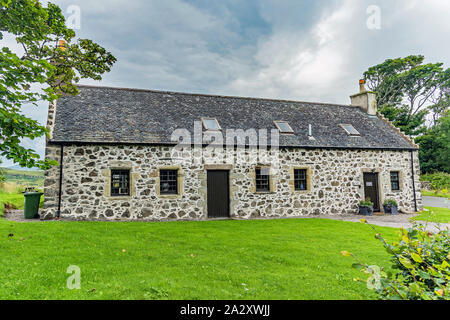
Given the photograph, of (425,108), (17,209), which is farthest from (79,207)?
(425,108)

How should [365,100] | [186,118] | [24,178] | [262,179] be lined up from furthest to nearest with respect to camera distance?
[24,178] < [365,100] < [186,118] < [262,179]

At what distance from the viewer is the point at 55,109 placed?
11891 mm

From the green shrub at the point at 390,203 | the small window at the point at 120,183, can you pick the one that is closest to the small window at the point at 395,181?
the green shrub at the point at 390,203

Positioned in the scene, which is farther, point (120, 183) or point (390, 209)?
A: point (390, 209)

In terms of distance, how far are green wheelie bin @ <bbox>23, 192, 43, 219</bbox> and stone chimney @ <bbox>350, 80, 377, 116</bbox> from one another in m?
20.9

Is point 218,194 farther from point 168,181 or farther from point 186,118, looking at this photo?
point 186,118

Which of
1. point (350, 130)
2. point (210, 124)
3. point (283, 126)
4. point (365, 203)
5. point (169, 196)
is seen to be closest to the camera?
point (169, 196)

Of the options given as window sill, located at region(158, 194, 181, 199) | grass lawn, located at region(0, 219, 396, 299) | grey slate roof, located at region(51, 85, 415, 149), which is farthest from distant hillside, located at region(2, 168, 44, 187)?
grass lawn, located at region(0, 219, 396, 299)

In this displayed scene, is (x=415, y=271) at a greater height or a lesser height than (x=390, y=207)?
greater

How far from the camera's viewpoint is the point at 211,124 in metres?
13.5

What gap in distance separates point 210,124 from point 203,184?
3.36m

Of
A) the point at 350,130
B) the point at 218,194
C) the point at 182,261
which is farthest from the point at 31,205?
the point at 350,130

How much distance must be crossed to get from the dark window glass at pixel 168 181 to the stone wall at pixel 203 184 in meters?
0.33

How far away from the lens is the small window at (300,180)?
13.7 metres
